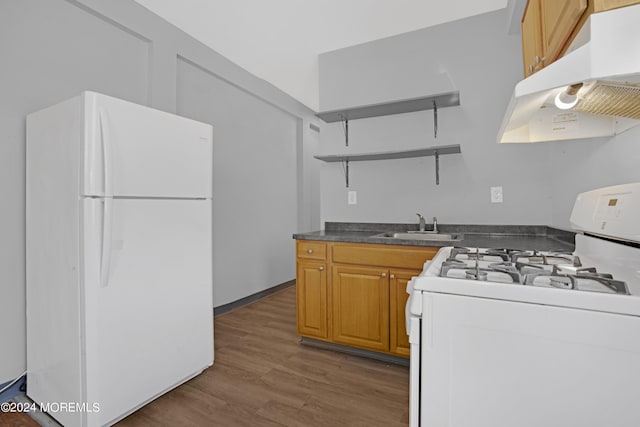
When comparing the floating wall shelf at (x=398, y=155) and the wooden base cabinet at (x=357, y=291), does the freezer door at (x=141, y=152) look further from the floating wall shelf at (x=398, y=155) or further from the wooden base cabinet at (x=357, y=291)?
the floating wall shelf at (x=398, y=155)

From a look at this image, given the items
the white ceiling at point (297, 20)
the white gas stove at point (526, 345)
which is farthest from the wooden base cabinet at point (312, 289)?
the white ceiling at point (297, 20)

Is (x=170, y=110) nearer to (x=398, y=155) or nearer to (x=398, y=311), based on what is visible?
(x=398, y=155)

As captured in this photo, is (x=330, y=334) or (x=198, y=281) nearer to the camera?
(x=198, y=281)

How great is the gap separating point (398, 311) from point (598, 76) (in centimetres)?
166

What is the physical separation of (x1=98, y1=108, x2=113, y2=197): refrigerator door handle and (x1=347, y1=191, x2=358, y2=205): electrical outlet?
1920 millimetres

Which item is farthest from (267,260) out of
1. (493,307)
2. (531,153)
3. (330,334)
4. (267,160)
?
(493,307)

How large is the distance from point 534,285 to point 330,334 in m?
1.76

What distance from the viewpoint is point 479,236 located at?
2.34 m

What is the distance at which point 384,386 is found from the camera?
1935 millimetres

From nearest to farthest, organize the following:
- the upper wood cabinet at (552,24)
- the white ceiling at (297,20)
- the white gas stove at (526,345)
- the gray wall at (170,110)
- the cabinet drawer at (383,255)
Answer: the white gas stove at (526,345) < the upper wood cabinet at (552,24) < the gray wall at (170,110) < the cabinet drawer at (383,255) < the white ceiling at (297,20)

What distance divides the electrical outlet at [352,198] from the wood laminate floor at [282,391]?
129 cm

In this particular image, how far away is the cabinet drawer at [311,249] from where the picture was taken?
239 centimetres

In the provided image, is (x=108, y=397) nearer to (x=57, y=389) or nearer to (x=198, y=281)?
(x=57, y=389)

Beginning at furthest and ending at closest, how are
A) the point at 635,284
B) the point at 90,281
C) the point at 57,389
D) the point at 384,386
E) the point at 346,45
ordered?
the point at 346,45 < the point at 384,386 < the point at 57,389 < the point at 90,281 < the point at 635,284
